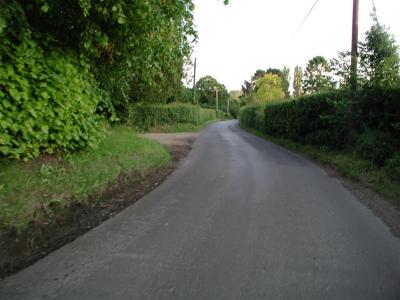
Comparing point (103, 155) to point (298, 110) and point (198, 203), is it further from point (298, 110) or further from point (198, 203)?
point (298, 110)

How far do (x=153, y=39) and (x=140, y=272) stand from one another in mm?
5371

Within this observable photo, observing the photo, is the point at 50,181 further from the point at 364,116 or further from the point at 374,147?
the point at 364,116

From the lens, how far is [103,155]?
8.85 metres

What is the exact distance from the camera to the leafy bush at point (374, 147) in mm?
10953

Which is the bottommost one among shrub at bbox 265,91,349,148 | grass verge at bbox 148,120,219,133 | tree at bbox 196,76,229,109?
grass verge at bbox 148,120,219,133

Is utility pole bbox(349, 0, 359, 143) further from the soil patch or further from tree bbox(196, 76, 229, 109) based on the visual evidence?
tree bbox(196, 76, 229, 109)

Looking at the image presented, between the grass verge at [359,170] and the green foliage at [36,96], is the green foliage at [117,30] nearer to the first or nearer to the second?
the green foliage at [36,96]

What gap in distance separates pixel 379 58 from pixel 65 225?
1239 centimetres

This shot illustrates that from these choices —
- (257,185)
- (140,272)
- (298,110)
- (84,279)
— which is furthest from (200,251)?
(298,110)

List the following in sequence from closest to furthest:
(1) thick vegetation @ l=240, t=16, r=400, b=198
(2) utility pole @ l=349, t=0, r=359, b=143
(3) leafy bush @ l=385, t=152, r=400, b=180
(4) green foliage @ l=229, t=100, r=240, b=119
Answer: (3) leafy bush @ l=385, t=152, r=400, b=180
(1) thick vegetation @ l=240, t=16, r=400, b=198
(2) utility pole @ l=349, t=0, r=359, b=143
(4) green foliage @ l=229, t=100, r=240, b=119

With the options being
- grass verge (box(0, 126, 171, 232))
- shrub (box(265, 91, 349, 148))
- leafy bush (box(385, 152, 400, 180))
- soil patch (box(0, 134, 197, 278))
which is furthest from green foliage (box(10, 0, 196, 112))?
shrub (box(265, 91, 349, 148))

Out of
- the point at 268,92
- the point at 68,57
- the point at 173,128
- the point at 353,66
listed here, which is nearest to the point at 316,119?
the point at 353,66

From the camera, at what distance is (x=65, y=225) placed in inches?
217

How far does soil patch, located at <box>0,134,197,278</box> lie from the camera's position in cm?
431
